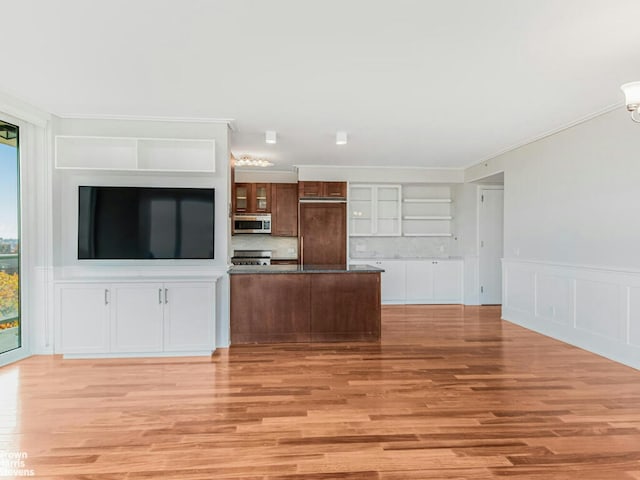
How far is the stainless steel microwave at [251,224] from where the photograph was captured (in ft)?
23.4

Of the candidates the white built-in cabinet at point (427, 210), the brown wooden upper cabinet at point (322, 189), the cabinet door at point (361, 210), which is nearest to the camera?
the brown wooden upper cabinet at point (322, 189)

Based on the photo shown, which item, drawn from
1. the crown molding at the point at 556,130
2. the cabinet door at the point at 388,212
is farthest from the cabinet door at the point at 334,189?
the crown molding at the point at 556,130

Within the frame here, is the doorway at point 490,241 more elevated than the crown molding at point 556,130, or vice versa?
the crown molding at point 556,130

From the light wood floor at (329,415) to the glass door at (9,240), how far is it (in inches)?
16.2

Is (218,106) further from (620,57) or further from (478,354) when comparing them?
(478,354)

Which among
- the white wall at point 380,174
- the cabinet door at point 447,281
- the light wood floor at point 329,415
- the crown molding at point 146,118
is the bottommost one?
the light wood floor at point 329,415

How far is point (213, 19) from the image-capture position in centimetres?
232

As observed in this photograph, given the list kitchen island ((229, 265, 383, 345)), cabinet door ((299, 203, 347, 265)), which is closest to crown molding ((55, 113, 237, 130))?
kitchen island ((229, 265, 383, 345))

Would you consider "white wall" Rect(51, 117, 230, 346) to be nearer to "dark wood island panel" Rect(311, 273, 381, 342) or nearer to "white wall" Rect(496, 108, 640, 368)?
"dark wood island panel" Rect(311, 273, 381, 342)

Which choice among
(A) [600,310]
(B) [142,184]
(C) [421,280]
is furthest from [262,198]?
(A) [600,310]

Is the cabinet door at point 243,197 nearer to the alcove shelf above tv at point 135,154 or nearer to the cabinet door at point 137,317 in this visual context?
the alcove shelf above tv at point 135,154

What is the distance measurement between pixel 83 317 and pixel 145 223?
113 centimetres

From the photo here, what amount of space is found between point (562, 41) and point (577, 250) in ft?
8.87

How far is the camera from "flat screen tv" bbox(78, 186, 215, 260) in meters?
4.09
